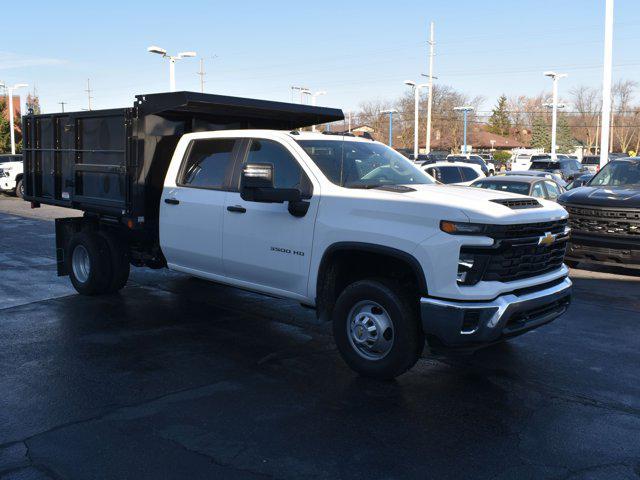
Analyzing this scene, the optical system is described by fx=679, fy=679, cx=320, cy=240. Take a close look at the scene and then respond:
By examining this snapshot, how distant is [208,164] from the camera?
22.6ft

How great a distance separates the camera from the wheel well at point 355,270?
529 centimetres

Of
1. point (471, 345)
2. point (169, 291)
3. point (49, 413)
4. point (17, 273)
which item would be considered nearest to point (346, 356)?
point (471, 345)

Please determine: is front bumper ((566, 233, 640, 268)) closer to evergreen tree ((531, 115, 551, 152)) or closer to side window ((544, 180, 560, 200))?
side window ((544, 180, 560, 200))

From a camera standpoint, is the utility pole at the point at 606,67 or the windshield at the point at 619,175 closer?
the windshield at the point at 619,175

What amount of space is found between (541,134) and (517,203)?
114355 mm

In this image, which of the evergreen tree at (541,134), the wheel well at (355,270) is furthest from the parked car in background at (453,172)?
the evergreen tree at (541,134)

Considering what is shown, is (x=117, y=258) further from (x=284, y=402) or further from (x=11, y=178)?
(x=11, y=178)

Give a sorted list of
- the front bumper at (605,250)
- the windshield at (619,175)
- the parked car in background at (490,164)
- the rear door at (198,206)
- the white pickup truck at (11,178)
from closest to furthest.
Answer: the rear door at (198,206) → the front bumper at (605,250) → the windshield at (619,175) → the white pickup truck at (11,178) → the parked car in background at (490,164)

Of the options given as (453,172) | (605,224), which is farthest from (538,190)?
(453,172)

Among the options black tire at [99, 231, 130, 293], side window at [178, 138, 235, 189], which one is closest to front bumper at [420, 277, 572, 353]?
side window at [178, 138, 235, 189]

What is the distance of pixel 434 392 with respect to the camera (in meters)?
5.21

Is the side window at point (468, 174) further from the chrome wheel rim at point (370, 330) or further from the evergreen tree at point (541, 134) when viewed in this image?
the evergreen tree at point (541, 134)

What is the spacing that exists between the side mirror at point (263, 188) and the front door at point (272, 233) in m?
0.16

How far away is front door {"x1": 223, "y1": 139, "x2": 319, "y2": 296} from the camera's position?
5.81 m
